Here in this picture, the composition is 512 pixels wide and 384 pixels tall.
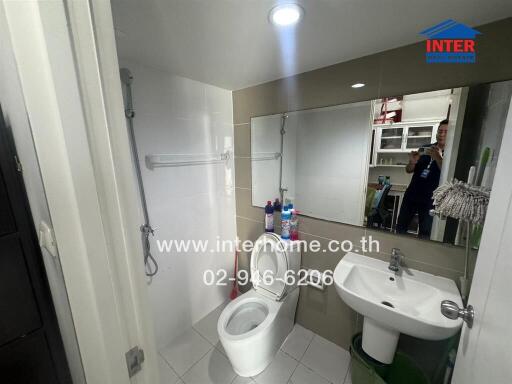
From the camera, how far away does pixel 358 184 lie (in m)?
1.40

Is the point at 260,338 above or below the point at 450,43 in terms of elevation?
below

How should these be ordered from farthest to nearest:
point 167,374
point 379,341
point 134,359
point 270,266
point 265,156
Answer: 1. point 265,156
2. point 270,266
3. point 167,374
4. point 379,341
5. point 134,359

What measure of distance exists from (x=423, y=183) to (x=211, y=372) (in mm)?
1811

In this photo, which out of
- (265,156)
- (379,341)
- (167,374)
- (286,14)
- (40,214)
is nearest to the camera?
(40,214)

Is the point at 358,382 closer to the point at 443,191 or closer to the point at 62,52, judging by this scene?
the point at 443,191

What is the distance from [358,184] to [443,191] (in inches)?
17.6

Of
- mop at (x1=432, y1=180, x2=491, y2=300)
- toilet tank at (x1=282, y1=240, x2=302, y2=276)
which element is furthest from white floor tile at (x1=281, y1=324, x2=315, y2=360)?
mop at (x1=432, y1=180, x2=491, y2=300)

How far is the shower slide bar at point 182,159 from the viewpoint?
1.43m

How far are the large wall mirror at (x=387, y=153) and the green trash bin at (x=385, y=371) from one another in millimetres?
737

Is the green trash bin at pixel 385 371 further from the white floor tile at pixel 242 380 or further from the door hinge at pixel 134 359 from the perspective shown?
the door hinge at pixel 134 359

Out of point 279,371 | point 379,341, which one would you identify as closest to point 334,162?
point 379,341

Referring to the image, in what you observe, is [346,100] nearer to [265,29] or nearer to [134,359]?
[265,29]

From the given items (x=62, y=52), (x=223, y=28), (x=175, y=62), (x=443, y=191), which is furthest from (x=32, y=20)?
(x=443, y=191)

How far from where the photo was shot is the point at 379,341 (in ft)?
3.90
